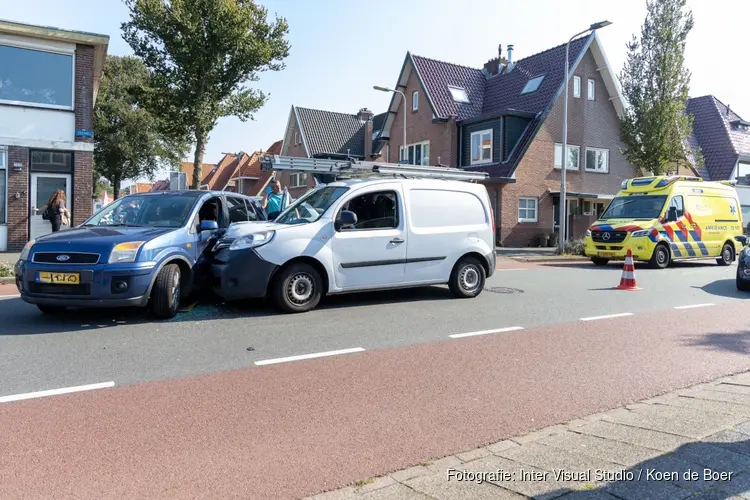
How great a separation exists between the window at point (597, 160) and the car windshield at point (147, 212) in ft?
79.3

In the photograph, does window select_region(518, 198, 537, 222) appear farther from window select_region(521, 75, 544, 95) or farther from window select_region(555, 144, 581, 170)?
window select_region(521, 75, 544, 95)

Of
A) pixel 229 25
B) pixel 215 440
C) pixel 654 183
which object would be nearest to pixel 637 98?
pixel 654 183

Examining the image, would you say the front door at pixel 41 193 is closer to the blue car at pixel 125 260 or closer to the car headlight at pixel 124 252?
the blue car at pixel 125 260

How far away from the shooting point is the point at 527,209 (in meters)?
26.8

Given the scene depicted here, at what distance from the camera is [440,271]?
30.6 ft

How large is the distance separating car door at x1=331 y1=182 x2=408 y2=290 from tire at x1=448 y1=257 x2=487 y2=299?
1117 millimetres

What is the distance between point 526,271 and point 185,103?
1261 cm

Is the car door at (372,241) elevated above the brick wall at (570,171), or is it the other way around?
the brick wall at (570,171)

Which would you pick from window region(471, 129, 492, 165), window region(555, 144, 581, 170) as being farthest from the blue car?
window region(555, 144, 581, 170)

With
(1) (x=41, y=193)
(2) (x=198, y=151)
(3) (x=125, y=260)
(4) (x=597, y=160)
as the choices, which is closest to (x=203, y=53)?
(2) (x=198, y=151)

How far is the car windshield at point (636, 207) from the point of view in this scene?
54.4ft

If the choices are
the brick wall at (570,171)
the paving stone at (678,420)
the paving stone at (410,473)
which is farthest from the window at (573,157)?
the paving stone at (410,473)

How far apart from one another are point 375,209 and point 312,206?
0.94 metres

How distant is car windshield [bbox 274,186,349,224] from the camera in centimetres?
841
